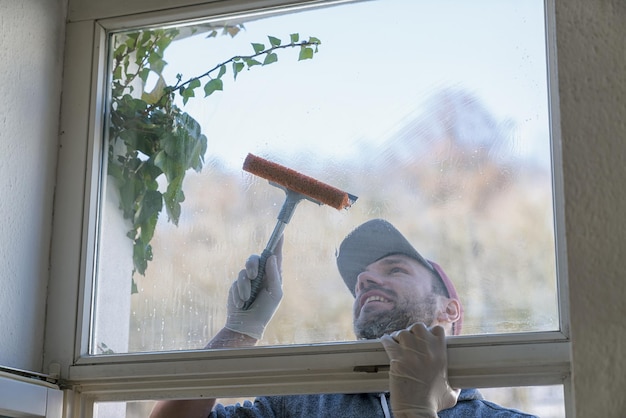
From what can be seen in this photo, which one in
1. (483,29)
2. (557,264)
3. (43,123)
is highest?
(483,29)

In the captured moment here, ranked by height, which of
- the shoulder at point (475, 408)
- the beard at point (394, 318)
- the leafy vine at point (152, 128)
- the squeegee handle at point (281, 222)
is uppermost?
the leafy vine at point (152, 128)

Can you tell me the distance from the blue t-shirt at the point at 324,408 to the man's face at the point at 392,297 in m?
0.30

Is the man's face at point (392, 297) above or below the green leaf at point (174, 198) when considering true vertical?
below

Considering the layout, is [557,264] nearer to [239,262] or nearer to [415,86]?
[415,86]

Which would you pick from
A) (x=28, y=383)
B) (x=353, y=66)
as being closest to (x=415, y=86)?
(x=353, y=66)

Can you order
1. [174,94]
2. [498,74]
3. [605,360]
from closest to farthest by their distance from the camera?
[605,360] < [498,74] < [174,94]

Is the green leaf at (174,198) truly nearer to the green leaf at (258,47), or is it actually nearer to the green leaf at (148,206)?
the green leaf at (148,206)

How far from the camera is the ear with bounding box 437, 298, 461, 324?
176 cm

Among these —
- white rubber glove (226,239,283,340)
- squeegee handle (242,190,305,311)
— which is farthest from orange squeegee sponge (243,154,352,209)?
white rubber glove (226,239,283,340)

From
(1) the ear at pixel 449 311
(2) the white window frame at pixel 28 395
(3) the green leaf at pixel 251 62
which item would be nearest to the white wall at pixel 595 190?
(1) the ear at pixel 449 311

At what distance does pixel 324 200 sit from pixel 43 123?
1.97 feet

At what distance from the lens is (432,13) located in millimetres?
1871

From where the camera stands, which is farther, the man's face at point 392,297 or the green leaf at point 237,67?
the green leaf at point 237,67

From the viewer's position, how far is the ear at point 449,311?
176cm
